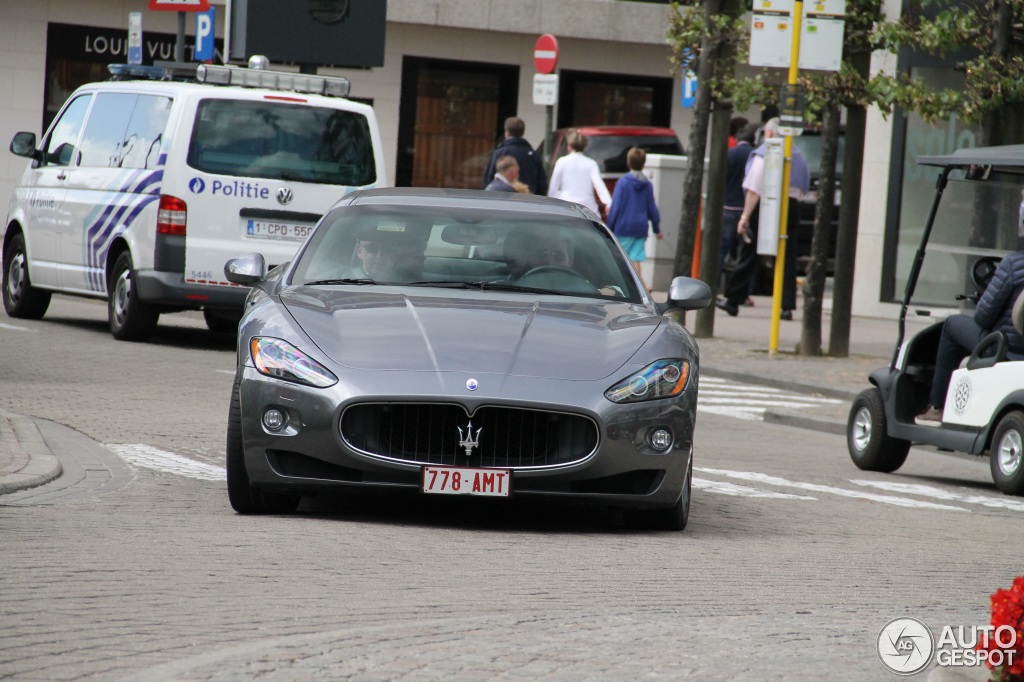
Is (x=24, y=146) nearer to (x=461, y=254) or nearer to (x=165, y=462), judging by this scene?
(x=165, y=462)

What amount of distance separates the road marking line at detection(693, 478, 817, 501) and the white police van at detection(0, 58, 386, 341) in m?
6.36

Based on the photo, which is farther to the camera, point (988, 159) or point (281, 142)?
point (281, 142)

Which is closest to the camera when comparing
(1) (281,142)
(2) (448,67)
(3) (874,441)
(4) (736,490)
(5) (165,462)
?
(5) (165,462)

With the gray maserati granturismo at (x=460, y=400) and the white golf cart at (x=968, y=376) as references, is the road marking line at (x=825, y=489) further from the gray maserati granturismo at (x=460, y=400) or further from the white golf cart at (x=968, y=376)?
the gray maserati granturismo at (x=460, y=400)

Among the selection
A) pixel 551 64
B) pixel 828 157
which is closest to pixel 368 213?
pixel 828 157

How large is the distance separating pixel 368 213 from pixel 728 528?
2.21 m

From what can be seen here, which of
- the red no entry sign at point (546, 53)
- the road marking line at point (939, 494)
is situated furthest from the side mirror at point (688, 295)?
the red no entry sign at point (546, 53)

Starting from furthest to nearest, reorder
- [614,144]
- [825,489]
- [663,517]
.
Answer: [614,144], [825,489], [663,517]

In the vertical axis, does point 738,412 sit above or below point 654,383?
below

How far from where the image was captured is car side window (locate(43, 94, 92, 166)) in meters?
17.1

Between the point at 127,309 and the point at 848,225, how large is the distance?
7.06m

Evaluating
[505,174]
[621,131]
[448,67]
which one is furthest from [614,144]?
[505,174]

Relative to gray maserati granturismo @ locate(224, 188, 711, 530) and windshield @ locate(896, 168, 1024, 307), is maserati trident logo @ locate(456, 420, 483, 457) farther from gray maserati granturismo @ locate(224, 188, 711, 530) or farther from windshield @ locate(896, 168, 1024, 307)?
windshield @ locate(896, 168, 1024, 307)

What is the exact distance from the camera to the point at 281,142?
52.6 ft
